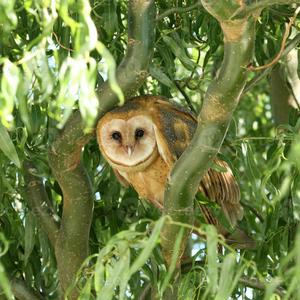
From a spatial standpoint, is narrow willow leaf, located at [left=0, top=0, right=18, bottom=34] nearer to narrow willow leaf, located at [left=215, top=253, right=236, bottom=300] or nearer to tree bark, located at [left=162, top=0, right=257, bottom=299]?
tree bark, located at [left=162, top=0, right=257, bottom=299]

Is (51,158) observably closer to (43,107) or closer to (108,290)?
(43,107)

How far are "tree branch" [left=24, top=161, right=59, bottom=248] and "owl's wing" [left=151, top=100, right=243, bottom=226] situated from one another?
516 mm

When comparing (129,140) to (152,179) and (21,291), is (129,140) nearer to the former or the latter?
(152,179)

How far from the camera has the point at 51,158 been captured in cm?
273

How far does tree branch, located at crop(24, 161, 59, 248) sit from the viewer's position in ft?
9.96

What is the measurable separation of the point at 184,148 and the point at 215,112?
114 cm

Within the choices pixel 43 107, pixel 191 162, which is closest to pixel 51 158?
pixel 43 107

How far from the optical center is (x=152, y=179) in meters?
3.58

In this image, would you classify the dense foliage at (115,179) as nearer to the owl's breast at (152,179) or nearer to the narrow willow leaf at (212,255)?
the owl's breast at (152,179)

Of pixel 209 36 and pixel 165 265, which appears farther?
pixel 209 36

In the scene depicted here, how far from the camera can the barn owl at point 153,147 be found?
3393 mm

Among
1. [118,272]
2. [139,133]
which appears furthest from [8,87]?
[139,133]

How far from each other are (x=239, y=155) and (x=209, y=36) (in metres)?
0.40

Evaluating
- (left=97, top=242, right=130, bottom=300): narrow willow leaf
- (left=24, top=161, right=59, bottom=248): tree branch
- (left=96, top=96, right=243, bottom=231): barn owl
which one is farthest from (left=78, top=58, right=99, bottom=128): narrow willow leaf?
(left=96, top=96, right=243, bottom=231): barn owl
